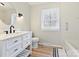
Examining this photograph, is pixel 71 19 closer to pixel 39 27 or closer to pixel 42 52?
pixel 39 27

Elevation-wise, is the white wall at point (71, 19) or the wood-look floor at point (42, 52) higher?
the white wall at point (71, 19)

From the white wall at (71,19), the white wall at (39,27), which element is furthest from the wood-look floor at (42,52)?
the white wall at (71,19)

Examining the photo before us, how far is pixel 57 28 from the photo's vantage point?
4.50m

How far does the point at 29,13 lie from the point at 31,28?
66cm

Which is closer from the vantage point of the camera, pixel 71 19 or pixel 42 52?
pixel 42 52

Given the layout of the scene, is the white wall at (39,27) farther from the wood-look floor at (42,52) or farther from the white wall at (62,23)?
the wood-look floor at (42,52)

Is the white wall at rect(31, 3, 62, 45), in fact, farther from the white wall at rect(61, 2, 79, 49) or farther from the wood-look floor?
the wood-look floor

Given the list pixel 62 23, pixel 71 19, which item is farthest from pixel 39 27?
pixel 71 19

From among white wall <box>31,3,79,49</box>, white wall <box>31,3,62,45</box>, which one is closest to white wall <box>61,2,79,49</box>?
white wall <box>31,3,79,49</box>

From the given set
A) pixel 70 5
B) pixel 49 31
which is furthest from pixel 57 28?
pixel 70 5

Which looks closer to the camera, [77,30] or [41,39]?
[77,30]

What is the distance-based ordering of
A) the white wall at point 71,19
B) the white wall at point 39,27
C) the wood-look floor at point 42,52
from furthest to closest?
1. the white wall at point 39,27
2. the white wall at point 71,19
3. the wood-look floor at point 42,52

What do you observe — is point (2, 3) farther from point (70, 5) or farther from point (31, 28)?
point (70, 5)

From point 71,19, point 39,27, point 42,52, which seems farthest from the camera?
point 39,27
